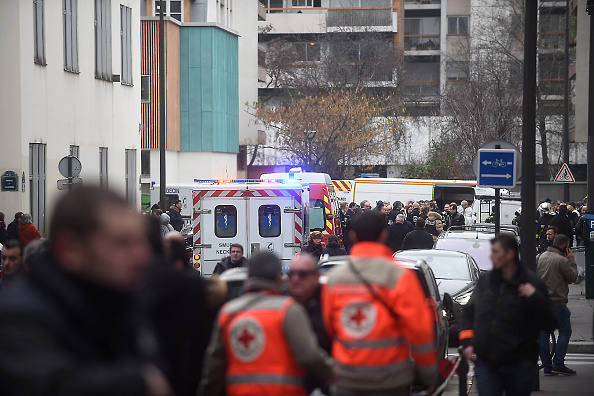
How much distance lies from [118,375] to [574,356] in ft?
41.5

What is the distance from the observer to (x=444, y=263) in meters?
15.7

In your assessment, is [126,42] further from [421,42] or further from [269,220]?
[421,42]

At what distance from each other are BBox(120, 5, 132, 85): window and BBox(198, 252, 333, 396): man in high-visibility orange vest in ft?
103

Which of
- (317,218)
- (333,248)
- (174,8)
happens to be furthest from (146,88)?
(333,248)

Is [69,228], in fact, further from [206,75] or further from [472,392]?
[206,75]

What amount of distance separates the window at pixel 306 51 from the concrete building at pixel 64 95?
A: 43.2 meters

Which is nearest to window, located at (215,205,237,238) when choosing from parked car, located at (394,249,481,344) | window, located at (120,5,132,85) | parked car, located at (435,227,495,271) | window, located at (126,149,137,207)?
parked car, located at (435,227,495,271)

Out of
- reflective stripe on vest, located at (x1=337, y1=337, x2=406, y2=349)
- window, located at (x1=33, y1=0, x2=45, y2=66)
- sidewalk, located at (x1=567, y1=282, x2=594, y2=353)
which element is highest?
window, located at (x1=33, y1=0, x2=45, y2=66)

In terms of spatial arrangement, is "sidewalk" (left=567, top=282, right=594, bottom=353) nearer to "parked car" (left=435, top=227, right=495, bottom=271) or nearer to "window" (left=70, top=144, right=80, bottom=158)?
"parked car" (left=435, top=227, right=495, bottom=271)

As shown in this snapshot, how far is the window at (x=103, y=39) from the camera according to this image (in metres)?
32.7

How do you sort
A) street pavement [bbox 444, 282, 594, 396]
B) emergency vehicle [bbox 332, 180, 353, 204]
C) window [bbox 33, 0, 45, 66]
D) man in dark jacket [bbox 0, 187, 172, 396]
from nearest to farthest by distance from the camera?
1. man in dark jacket [bbox 0, 187, 172, 396]
2. street pavement [bbox 444, 282, 594, 396]
3. window [bbox 33, 0, 45, 66]
4. emergency vehicle [bbox 332, 180, 353, 204]

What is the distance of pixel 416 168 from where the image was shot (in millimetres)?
61219

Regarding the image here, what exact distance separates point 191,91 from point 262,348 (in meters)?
50.5

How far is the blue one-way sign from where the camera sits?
1320 centimetres
